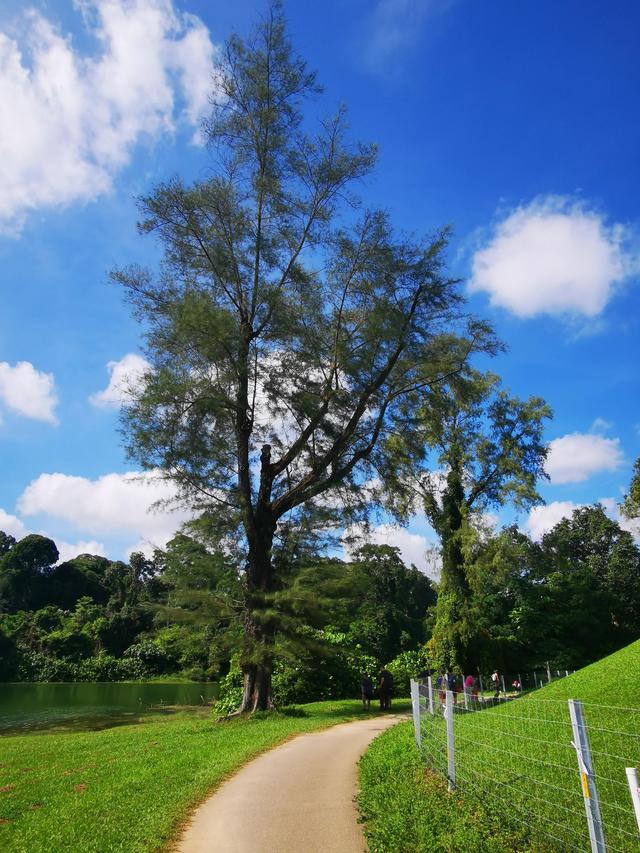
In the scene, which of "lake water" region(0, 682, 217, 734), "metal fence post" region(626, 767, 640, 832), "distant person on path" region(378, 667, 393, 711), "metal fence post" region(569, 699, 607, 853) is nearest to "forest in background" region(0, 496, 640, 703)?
"distant person on path" region(378, 667, 393, 711)

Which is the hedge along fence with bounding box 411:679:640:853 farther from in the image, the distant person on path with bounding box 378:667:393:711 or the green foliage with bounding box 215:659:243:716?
the green foliage with bounding box 215:659:243:716

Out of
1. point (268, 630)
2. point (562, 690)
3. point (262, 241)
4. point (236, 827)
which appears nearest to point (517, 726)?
point (562, 690)

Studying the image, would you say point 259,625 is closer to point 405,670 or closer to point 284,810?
point 284,810

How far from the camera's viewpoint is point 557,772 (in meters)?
6.43

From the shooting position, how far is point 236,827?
5.80 metres

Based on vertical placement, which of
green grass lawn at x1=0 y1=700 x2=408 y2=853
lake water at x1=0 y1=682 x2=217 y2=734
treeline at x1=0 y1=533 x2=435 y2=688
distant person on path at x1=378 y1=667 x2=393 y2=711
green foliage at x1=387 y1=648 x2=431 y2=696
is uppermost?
treeline at x1=0 y1=533 x2=435 y2=688

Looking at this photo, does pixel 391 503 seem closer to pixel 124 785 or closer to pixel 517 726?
pixel 517 726

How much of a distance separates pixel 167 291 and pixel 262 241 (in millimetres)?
3456

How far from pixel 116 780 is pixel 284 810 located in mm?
3324

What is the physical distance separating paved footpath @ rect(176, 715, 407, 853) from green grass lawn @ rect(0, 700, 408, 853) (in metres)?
0.32

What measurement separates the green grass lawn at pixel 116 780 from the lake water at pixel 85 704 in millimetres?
5848

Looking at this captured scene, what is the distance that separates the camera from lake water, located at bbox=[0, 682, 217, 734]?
1938 cm

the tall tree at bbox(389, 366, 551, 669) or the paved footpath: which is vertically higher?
the tall tree at bbox(389, 366, 551, 669)

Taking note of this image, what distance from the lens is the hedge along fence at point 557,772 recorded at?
398 cm
